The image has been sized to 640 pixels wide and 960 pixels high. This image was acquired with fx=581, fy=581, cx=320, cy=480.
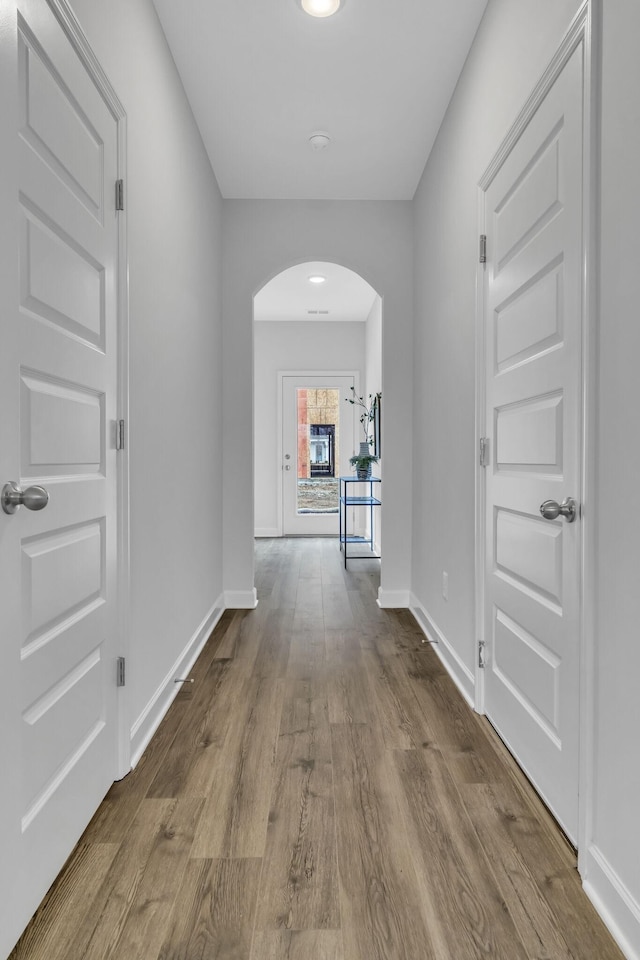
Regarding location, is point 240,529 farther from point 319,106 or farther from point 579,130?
point 579,130

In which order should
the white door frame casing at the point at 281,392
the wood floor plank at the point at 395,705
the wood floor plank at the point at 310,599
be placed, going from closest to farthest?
1. the wood floor plank at the point at 395,705
2. the wood floor plank at the point at 310,599
3. the white door frame casing at the point at 281,392

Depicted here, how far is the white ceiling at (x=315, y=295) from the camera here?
533 centimetres

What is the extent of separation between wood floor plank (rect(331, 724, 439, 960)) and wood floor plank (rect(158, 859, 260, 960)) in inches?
8.3

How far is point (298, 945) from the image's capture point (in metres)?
1.15

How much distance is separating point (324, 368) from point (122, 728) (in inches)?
233

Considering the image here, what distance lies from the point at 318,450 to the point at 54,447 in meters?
6.06

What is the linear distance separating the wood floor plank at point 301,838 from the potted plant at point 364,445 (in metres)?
3.49

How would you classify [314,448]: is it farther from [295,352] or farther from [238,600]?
[238,600]

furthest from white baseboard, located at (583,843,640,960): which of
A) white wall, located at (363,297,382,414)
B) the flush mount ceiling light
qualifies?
white wall, located at (363,297,382,414)

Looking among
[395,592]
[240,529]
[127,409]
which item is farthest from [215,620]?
[127,409]

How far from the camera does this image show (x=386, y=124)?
2924 mm

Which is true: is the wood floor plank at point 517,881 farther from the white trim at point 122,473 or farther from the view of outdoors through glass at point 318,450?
→ the view of outdoors through glass at point 318,450

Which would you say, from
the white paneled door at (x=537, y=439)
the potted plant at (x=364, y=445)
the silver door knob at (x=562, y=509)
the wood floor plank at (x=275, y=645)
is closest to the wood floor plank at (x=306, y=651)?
the wood floor plank at (x=275, y=645)

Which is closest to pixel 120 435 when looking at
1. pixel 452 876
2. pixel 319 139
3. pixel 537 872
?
pixel 452 876
